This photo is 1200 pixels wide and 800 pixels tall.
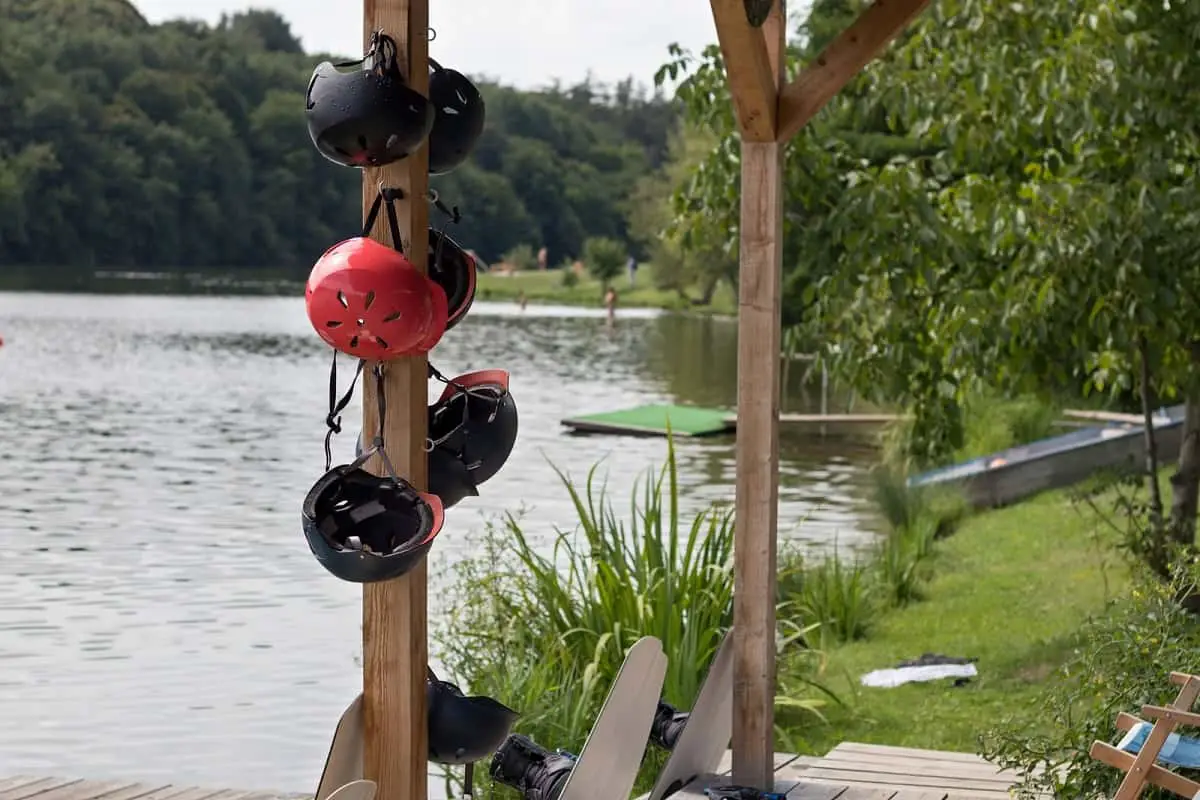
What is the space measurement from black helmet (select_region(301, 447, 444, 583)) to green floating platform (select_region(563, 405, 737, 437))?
18.2 metres

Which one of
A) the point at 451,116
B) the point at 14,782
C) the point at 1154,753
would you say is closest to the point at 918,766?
the point at 1154,753

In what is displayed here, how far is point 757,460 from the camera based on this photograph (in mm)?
5539

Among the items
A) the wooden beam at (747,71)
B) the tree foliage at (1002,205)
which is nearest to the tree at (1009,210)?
the tree foliage at (1002,205)

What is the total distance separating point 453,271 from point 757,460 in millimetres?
1540

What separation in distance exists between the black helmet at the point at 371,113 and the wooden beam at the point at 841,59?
1960 millimetres

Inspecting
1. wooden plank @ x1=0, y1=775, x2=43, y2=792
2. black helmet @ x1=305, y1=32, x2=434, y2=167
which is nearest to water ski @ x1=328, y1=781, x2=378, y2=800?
black helmet @ x1=305, y1=32, x2=434, y2=167

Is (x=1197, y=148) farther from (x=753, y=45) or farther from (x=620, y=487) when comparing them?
(x=620, y=487)

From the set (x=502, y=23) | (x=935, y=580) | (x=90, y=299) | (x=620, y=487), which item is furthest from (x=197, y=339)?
(x=502, y=23)

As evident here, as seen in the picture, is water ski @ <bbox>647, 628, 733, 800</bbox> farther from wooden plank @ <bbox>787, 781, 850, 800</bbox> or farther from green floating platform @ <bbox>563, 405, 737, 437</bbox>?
green floating platform @ <bbox>563, 405, 737, 437</bbox>

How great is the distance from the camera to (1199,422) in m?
8.96

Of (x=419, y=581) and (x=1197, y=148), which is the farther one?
(x=1197, y=148)

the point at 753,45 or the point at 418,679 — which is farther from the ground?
the point at 753,45

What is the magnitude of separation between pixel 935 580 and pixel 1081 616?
2.08 meters

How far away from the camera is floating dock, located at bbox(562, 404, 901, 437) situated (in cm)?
2247
